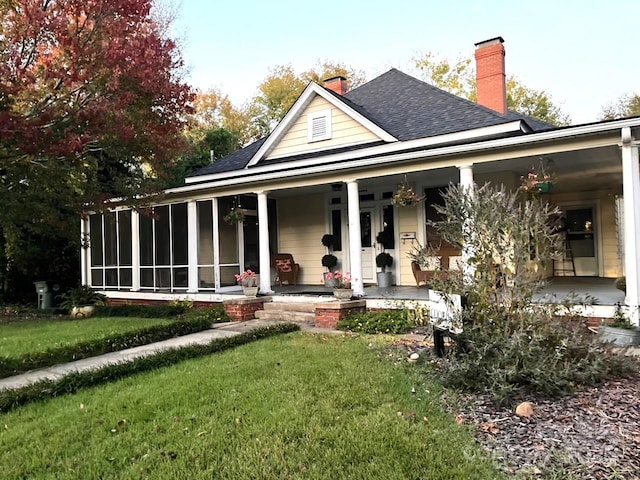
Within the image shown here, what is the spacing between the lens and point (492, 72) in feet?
37.8

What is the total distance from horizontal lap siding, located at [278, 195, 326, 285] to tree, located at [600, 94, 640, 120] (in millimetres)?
21681

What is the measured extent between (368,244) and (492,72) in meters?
5.27

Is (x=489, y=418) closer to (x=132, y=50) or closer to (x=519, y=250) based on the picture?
(x=519, y=250)

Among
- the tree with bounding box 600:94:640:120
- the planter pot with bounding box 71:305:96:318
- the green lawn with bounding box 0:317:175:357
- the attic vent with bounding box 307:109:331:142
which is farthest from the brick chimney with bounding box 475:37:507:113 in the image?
the tree with bounding box 600:94:640:120

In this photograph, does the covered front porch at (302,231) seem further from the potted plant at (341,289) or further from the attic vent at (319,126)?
the attic vent at (319,126)

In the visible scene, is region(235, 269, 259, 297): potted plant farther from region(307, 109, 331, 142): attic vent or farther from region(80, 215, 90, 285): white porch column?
region(80, 215, 90, 285): white porch column

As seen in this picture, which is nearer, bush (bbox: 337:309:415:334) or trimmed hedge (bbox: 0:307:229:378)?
trimmed hedge (bbox: 0:307:229:378)

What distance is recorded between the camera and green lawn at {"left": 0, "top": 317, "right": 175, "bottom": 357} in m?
6.72

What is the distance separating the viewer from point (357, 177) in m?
8.77

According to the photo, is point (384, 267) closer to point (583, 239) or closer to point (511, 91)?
point (583, 239)

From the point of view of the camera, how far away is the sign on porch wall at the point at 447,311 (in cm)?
445

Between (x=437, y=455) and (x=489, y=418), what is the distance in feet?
2.79

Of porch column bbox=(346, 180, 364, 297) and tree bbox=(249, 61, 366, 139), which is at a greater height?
tree bbox=(249, 61, 366, 139)

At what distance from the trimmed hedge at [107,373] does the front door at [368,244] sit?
509 centimetres
